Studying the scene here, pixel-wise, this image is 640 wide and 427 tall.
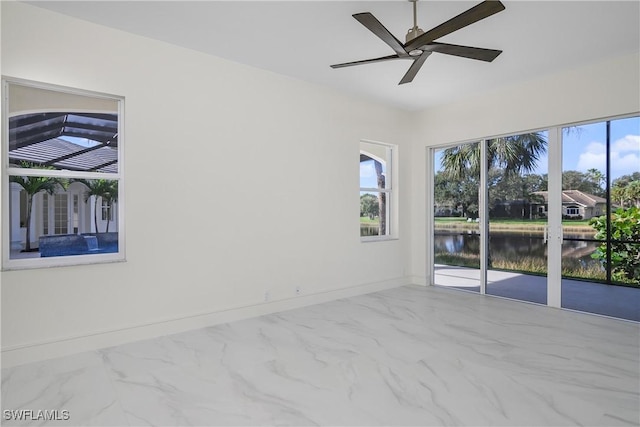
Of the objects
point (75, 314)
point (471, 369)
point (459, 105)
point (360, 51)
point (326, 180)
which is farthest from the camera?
point (459, 105)

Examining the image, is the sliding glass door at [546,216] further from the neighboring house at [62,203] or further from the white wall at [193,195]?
the neighboring house at [62,203]

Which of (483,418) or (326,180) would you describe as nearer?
(483,418)

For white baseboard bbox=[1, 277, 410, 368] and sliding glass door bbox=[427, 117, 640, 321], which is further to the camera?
sliding glass door bbox=[427, 117, 640, 321]

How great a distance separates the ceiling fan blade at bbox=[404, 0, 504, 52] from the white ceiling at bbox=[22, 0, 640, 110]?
44 centimetres

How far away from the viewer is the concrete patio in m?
4.07

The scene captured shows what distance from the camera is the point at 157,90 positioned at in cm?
350

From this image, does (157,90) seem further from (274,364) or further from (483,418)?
(483,418)

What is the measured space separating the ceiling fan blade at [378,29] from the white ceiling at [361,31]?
388 mm

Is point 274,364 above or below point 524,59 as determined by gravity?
below

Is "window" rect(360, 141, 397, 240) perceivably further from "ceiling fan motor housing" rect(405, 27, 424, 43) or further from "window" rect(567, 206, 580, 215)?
"ceiling fan motor housing" rect(405, 27, 424, 43)

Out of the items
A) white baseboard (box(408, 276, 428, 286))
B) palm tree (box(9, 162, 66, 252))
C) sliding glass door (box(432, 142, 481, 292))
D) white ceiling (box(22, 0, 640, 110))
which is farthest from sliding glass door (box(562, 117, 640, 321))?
palm tree (box(9, 162, 66, 252))

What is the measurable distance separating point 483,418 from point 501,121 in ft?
13.0

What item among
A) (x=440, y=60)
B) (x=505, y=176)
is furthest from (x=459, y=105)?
(x=440, y=60)

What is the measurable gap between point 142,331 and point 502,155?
16.1ft
